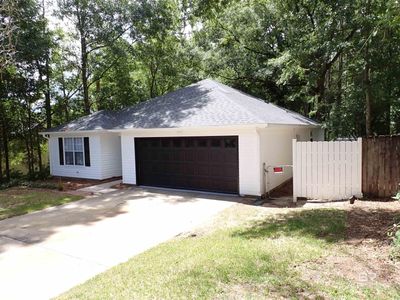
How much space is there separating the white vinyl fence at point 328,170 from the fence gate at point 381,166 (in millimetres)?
181

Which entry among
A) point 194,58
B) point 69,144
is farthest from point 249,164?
point 194,58

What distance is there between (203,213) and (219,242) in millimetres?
2786

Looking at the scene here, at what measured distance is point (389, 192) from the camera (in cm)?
861

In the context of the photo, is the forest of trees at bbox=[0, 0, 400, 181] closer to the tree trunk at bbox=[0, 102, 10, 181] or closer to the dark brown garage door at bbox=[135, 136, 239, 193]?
the tree trunk at bbox=[0, 102, 10, 181]

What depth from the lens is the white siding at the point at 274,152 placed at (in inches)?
417

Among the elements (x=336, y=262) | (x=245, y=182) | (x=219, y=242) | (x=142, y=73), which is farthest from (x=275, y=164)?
(x=142, y=73)

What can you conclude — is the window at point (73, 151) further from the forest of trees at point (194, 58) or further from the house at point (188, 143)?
the forest of trees at point (194, 58)

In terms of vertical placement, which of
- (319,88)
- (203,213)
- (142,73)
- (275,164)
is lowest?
(203,213)

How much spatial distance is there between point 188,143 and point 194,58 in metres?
12.9

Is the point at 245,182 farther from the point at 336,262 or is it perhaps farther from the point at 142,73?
the point at 142,73

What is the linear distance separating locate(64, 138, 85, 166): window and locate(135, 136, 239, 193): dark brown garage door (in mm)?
3926

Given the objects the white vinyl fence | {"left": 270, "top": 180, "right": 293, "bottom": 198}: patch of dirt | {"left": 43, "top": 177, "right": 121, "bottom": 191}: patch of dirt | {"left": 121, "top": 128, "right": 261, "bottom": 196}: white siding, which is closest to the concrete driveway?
{"left": 121, "top": 128, "right": 261, "bottom": 196}: white siding

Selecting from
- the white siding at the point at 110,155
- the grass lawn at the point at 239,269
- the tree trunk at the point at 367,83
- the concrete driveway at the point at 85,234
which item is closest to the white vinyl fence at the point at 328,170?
the concrete driveway at the point at 85,234

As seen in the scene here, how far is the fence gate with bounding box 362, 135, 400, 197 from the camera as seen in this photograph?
28.0 ft
